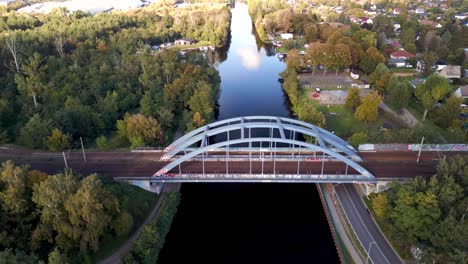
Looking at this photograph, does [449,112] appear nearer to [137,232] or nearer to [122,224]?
[137,232]

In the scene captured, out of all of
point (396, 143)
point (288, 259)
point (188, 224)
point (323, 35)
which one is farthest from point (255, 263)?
point (323, 35)

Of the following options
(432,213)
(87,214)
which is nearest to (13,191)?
(87,214)

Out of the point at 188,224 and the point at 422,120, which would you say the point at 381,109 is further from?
the point at 188,224

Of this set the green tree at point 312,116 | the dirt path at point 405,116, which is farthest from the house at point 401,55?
the green tree at point 312,116

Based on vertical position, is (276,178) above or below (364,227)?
above

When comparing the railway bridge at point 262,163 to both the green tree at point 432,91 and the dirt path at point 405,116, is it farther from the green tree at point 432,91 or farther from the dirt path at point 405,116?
the green tree at point 432,91

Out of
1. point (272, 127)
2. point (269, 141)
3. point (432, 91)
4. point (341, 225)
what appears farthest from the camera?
point (432, 91)

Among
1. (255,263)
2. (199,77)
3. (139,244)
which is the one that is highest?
(199,77)

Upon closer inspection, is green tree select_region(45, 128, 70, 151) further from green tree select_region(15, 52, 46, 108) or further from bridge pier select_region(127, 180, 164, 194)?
green tree select_region(15, 52, 46, 108)
